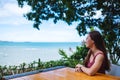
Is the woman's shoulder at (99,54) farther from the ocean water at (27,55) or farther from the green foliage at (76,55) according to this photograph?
the ocean water at (27,55)

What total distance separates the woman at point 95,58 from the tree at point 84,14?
2.30 m

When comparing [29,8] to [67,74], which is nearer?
[67,74]

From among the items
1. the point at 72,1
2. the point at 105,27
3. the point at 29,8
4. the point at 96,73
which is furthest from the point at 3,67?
the point at 96,73

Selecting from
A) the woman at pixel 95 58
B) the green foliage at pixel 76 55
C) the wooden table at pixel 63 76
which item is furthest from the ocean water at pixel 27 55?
the wooden table at pixel 63 76

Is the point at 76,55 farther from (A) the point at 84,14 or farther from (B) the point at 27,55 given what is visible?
(B) the point at 27,55

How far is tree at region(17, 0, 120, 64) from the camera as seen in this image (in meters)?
6.27

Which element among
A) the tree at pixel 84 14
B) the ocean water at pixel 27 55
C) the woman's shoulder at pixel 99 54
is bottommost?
the ocean water at pixel 27 55

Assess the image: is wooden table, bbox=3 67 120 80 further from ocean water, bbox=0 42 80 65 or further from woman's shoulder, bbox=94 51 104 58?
ocean water, bbox=0 42 80 65

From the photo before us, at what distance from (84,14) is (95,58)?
2842 millimetres

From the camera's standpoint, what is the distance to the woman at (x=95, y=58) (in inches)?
138

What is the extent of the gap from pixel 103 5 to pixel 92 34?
8.93ft

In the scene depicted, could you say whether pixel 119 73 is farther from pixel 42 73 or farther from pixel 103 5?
pixel 103 5

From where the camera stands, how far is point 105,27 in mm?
6453

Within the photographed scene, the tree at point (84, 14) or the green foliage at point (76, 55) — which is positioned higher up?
the tree at point (84, 14)
